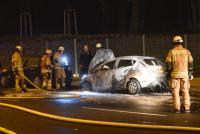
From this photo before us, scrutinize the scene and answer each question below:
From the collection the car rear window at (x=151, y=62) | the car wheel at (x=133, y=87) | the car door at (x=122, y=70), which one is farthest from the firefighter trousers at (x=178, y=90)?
the car door at (x=122, y=70)

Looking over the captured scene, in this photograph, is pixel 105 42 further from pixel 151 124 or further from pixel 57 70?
pixel 151 124

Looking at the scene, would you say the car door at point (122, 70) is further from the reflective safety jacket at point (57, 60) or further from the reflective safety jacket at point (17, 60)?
the reflective safety jacket at point (17, 60)

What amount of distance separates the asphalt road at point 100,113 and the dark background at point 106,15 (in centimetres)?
2348

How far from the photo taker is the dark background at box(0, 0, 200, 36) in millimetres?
47219

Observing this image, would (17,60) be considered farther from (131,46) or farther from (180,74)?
(180,74)

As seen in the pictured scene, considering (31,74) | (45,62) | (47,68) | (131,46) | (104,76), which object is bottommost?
(104,76)

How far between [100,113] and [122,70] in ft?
20.1

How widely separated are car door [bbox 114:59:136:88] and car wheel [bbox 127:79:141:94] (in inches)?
12.5

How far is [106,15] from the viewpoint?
50.1 meters

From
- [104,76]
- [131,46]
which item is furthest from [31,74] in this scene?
[131,46]

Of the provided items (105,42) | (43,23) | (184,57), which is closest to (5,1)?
(43,23)

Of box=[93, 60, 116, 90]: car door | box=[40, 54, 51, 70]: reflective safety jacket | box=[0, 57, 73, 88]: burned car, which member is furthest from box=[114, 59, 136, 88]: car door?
box=[0, 57, 73, 88]: burned car

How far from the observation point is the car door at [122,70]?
70.0 ft

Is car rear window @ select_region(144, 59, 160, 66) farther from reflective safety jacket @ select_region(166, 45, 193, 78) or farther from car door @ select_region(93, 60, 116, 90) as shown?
reflective safety jacket @ select_region(166, 45, 193, 78)
